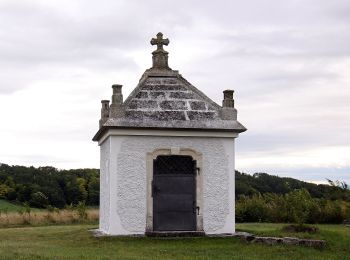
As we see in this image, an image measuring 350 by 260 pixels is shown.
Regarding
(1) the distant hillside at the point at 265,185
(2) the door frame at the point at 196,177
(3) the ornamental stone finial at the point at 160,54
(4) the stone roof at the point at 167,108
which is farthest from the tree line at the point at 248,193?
(3) the ornamental stone finial at the point at 160,54

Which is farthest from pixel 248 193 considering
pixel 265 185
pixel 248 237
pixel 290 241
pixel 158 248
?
pixel 158 248

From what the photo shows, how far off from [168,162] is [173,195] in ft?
2.96

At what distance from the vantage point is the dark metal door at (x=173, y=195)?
60.5 ft

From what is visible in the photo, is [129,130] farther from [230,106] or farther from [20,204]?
[20,204]

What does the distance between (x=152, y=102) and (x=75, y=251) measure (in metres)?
5.28

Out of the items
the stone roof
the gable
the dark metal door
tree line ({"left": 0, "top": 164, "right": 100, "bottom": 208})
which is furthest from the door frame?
tree line ({"left": 0, "top": 164, "right": 100, "bottom": 208})

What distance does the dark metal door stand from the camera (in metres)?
18.4

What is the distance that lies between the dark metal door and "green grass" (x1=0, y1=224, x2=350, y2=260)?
3.21 feet

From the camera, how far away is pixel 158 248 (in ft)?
51.9

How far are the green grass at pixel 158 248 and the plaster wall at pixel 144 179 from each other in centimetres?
77

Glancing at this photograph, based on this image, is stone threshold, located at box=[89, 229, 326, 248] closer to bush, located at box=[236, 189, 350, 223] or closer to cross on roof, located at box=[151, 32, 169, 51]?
cross on roof, located at box=[151, 32, 169, 51]

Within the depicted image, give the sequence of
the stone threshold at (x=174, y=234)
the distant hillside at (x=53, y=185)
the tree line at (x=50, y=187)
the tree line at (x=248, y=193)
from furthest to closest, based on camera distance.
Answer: the tree line at (x=50, y=187) → the distant hillside at (x=53, y=185) → the tree line at (x=248, y=193) → the stone threshold at (x=174, y=234)

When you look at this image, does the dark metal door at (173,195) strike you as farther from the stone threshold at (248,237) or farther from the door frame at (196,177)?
the stone threshold at (248,237)

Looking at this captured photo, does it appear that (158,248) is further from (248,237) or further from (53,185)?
(53,185)
